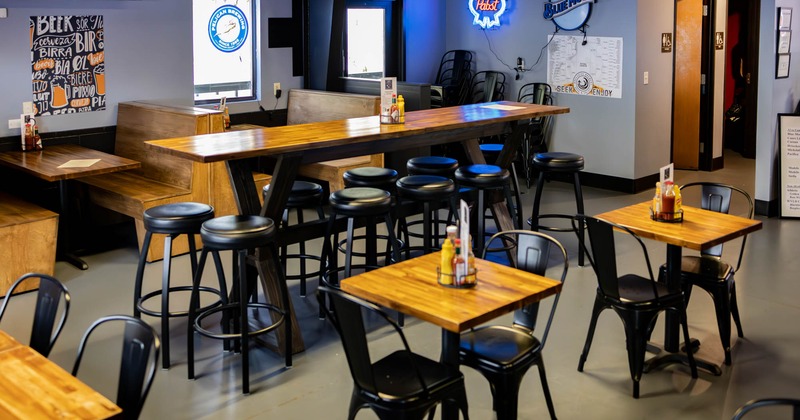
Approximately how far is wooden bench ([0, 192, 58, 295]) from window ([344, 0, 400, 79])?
3.88m

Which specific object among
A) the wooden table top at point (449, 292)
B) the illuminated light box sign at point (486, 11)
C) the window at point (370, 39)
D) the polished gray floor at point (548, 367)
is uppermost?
the illuminated light box sign at point (486, 11)

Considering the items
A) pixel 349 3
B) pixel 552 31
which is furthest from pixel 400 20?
pixel 552 31

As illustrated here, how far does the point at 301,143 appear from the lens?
4516 mm

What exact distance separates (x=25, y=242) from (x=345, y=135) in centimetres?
234

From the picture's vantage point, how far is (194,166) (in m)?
6.38

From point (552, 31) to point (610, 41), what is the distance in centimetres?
73

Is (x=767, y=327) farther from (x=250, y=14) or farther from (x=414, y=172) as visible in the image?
(x=250, y=14)

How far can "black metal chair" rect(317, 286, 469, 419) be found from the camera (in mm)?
3062

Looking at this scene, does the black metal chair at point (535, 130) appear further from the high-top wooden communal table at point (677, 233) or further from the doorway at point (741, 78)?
the high-top wooden communal table at point (677, 233)

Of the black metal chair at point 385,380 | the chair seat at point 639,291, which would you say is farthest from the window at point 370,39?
the black metal chair at point 385,380

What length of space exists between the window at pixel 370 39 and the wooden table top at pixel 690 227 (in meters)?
4.89

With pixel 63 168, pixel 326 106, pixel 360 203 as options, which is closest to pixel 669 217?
pixel 360 203

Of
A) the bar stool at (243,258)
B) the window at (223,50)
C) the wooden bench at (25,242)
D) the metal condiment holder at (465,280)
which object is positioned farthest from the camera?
the window at (223,50)

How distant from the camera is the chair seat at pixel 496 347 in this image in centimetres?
339
